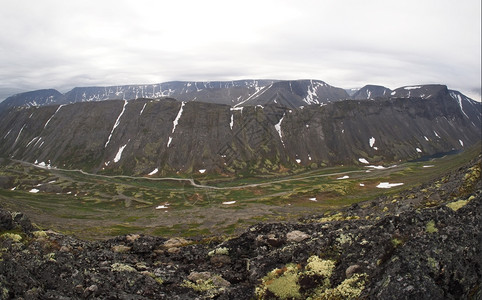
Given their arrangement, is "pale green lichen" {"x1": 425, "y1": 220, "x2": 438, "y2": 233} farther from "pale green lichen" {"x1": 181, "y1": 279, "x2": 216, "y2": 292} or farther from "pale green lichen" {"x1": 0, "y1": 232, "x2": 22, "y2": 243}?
"pale green lichen" {"x1": 0, "y1": 232, "x2": 22, "y2": 243}

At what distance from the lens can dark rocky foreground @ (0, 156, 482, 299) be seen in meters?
12.2

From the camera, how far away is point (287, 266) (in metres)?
17.4

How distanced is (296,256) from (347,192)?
127 metres

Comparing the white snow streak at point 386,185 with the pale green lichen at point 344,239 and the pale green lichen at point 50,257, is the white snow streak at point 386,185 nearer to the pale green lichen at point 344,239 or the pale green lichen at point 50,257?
the pale green lichen at point 344,239

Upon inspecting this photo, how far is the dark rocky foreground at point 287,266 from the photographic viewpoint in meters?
12.2

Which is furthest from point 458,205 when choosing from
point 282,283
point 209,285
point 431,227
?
point 209,285

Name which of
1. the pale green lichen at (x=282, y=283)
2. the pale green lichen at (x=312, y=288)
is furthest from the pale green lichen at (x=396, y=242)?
the pale green lichen at (x=282, y=283)

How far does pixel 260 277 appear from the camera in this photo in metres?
17.7

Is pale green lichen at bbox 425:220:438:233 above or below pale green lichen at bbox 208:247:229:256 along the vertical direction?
above

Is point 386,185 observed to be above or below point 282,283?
below

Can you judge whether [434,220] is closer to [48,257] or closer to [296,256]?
[296,256]

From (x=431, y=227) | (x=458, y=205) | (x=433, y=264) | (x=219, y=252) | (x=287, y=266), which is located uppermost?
(x=458, y=205)

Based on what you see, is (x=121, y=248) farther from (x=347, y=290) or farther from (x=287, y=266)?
(x=347, y=290)

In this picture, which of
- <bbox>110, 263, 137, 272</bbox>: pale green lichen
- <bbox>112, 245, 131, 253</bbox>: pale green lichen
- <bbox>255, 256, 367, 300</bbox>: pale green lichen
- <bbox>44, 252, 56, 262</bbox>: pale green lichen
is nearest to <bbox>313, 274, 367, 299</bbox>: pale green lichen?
<bbox>255, 256, 367, 300</bbox>: pale green lichen
